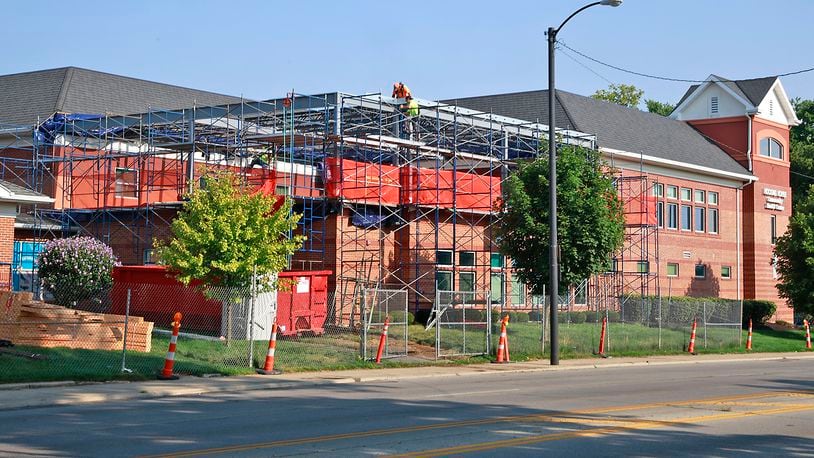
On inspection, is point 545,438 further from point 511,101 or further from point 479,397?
point 511,101

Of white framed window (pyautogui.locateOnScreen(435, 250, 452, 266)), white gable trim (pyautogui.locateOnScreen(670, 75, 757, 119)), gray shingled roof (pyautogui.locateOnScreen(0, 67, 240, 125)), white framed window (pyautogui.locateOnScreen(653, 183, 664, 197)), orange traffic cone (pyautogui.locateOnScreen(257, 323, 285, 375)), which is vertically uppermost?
white gable trim (pyautogui.locateOnScreen(670, 75, 757, 119))

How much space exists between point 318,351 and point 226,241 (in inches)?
143

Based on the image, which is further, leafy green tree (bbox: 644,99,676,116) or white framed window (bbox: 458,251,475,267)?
leafy green tree (bbox: 644,99,676,116)

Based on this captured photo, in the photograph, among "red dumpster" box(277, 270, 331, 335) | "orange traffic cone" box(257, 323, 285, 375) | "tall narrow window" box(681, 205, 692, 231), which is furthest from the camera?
"tall narrow window" box(681, 205, 692, 231)

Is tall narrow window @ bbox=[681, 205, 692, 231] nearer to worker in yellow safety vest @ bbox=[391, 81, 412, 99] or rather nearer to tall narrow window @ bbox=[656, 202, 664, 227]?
tall narrow window @ bbox=[656, 202, 664, 227]

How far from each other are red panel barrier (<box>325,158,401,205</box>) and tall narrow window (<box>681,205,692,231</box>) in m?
22.0

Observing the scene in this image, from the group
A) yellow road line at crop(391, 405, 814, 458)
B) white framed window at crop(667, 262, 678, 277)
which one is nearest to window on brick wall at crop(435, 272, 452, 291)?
white framed window at crop(667, 262, 678, 277)

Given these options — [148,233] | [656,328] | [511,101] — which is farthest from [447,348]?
[511,101]

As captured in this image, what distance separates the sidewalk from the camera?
17.7m

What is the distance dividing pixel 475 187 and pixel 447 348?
10825mm

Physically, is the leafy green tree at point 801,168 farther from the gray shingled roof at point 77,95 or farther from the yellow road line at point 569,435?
the yellow road line at point 569,435

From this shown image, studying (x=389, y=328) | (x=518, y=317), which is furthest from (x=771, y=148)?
(x=389, y=328)

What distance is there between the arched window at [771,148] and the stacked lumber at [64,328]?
143ft

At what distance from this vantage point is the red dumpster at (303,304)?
29562 mm
